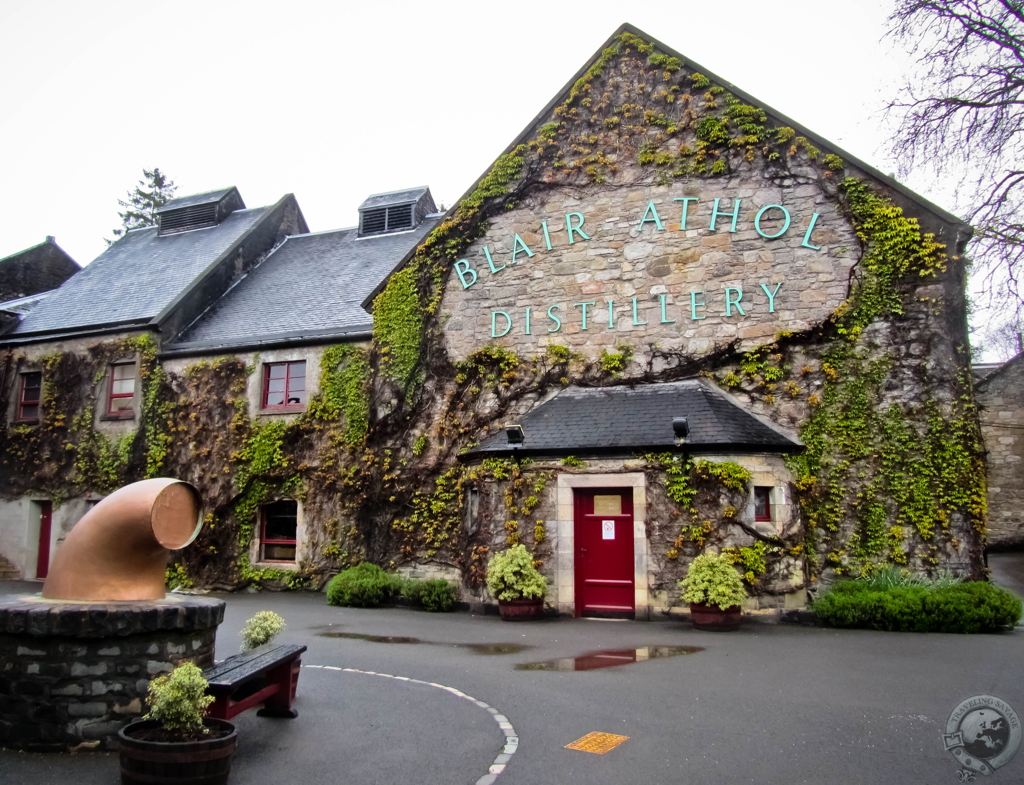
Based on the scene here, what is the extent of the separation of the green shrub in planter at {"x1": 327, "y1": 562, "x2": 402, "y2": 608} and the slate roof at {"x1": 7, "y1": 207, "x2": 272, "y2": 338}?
30.5 ft

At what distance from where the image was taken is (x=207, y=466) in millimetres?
18891

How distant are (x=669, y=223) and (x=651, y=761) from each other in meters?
11.4

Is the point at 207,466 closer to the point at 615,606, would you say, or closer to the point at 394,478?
the point at 394,478

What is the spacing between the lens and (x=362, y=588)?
1498cm

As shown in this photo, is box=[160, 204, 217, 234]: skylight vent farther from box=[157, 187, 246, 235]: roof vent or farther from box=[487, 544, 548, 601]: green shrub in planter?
box=[487, 544, 548, 601]: green shrub in planter

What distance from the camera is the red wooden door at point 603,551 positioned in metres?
13.2

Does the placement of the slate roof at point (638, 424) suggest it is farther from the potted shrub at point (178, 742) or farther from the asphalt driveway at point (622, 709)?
the potted shrub at point (178, 742)

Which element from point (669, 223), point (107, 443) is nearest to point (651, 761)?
point (669, 223)

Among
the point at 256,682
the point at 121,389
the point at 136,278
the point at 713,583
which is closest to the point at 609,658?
the point at 713,583

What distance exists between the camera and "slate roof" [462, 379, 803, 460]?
42.4 ft

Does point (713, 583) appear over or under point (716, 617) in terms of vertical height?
over

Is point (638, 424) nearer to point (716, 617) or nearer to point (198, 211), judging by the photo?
point (716, 617)

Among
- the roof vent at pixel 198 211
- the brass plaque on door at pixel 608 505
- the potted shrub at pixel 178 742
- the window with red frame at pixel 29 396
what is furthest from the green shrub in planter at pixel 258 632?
the roof vent at pixel 198 211

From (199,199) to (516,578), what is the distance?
18825mm
